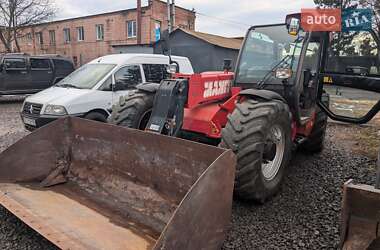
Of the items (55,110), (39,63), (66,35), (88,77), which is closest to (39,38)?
(66,35)

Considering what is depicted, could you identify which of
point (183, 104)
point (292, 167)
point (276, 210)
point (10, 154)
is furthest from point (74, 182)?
point (292, 167)

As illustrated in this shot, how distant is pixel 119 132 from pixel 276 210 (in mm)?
1859

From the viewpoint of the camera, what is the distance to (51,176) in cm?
366

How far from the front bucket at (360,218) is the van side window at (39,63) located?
1314 cm

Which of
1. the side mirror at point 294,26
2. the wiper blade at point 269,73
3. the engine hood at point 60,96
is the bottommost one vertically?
the engine hood at point 60,96

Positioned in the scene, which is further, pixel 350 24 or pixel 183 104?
pixel 350 24

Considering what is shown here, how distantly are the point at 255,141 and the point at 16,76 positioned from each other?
12.0 meters

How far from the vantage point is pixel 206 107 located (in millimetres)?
4129

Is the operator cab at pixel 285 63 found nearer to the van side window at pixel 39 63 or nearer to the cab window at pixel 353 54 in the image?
the cab window at pixel 353 54

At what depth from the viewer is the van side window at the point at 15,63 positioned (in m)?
12.4

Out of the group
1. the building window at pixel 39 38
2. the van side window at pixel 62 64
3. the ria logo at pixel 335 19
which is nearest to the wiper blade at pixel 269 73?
the ria logo at pixel 335 19

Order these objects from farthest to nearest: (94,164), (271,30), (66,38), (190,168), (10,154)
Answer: (66,38) < (271,30) < (94,164) < (10,154) < (190,168)

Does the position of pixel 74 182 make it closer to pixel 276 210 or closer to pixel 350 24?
pixel 276 210

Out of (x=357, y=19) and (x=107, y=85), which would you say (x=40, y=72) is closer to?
(x=107, y=85)
